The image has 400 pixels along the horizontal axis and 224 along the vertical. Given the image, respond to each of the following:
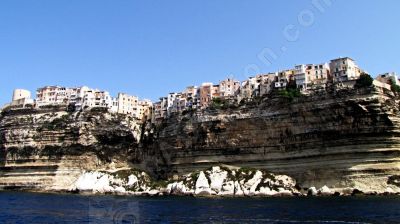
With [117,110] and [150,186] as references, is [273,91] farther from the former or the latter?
[117,110]

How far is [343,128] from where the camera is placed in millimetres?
72000

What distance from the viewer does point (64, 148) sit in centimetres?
9638

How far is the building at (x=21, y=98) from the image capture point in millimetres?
107312

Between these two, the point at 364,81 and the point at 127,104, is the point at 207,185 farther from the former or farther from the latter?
the point at 127,104

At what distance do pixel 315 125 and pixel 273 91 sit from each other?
1223cm

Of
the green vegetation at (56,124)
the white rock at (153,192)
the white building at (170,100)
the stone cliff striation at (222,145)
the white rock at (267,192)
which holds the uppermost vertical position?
the white building at (170,100)

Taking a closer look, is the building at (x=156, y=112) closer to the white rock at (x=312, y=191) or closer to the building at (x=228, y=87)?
the building at (x=228, y=87)

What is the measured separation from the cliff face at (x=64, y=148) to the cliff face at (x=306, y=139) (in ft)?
39.2

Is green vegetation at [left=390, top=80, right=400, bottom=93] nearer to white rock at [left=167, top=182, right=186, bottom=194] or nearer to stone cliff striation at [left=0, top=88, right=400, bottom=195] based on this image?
stone cliff striation at [left=0, top=88, right=400, bottom=195]

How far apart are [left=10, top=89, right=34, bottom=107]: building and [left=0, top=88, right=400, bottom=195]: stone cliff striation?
3.14 m

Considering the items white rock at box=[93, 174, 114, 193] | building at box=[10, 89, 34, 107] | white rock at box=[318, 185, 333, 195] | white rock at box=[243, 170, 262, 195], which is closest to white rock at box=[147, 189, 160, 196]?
white rock at box=[93, 174, 114, 193]

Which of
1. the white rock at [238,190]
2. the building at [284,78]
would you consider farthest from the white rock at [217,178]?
the building at [284,78]

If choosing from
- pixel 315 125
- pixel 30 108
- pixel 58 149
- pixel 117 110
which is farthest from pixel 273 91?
pixel 30 108

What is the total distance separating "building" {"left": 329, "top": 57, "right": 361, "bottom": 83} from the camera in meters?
78.2
